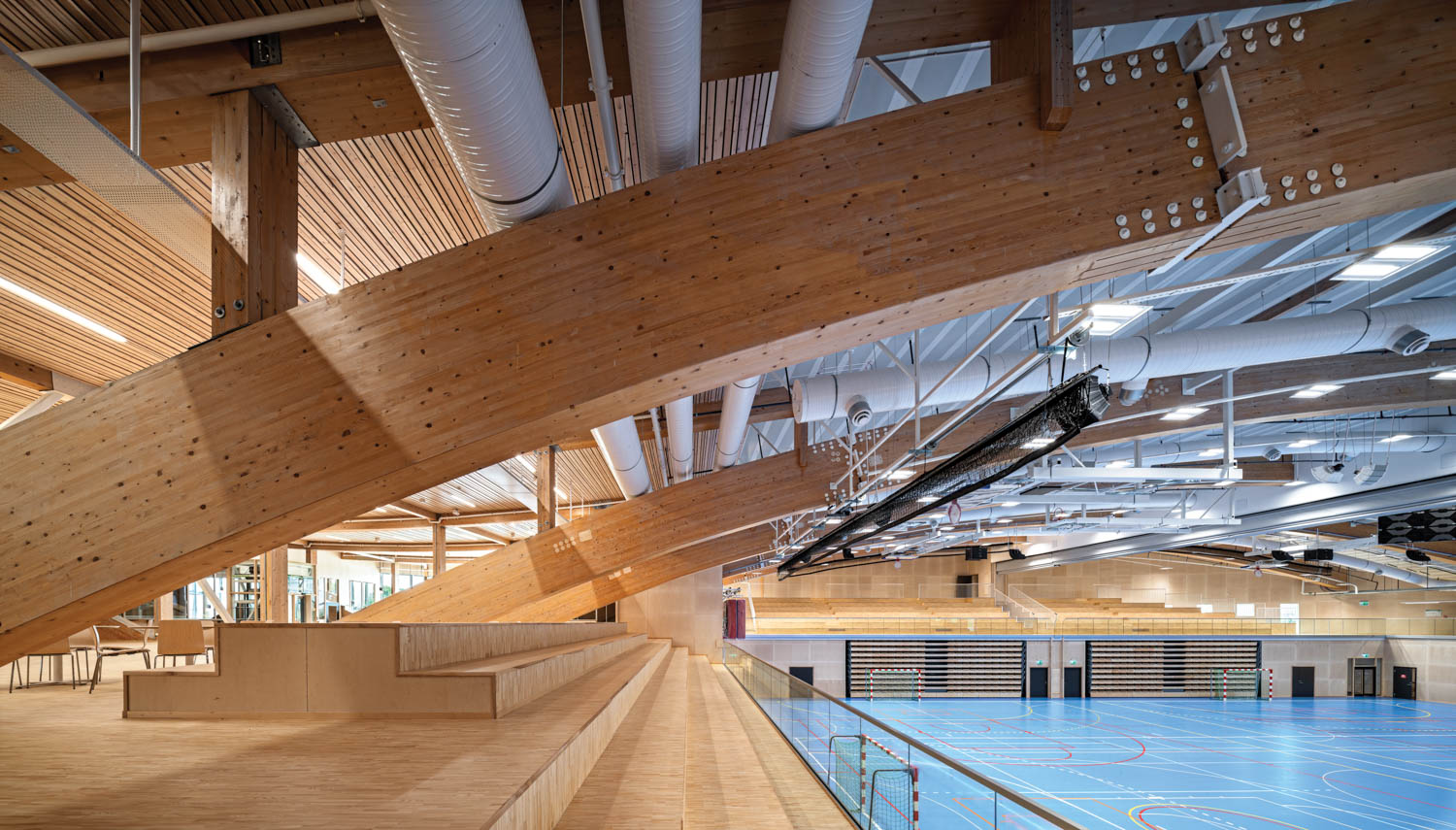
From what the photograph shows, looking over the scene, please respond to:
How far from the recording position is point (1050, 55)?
15.2ft

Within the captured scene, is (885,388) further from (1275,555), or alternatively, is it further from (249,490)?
(1275,555)

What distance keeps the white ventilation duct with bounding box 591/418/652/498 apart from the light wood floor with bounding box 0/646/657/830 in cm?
503

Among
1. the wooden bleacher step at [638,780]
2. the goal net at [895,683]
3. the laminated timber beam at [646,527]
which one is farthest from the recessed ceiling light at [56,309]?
the goal net at [895,683]

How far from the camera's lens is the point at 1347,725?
26.0m

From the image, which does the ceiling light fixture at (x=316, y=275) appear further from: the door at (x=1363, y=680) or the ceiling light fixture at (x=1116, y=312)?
the door at (x=1363, y=680)

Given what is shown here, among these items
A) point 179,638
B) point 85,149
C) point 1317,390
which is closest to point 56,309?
point 179,638

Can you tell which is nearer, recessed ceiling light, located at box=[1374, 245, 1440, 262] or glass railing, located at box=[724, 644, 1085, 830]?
glass railing, located at box=[724, 644, 1085, 830]

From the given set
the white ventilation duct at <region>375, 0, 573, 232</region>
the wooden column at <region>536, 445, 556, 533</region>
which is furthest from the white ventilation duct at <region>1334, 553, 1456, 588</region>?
the white ventilation duct at <region>375, 0, 573, 232</region>

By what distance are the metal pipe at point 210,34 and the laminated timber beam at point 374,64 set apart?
0.13 metres

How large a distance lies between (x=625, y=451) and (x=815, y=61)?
8.55 meters

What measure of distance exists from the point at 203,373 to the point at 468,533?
30.3 meters

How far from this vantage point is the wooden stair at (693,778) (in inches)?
173

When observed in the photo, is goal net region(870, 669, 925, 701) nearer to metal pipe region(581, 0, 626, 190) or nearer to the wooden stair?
the wooden stair

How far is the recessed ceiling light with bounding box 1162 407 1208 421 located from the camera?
36.1ft
